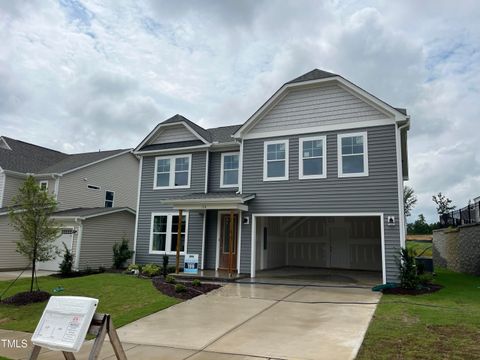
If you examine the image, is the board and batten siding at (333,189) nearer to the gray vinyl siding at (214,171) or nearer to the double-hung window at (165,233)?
the gray vinyl siding at (214,171)

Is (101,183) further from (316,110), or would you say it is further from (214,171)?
(316,110)

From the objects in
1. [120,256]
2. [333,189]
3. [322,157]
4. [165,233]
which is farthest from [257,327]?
[120,256]

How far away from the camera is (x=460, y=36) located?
13312 mm

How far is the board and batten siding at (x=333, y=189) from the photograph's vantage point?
12.3 metres

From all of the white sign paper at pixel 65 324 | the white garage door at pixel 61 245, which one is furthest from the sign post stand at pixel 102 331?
the white garage door at pixel 61 245

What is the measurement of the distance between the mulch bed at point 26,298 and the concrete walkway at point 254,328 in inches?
171

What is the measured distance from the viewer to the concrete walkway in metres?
5.88

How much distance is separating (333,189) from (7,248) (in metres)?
16.9

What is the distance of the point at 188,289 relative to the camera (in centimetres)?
1135

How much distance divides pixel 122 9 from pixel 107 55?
11.9 feet

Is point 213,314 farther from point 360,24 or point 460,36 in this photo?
point 460,36

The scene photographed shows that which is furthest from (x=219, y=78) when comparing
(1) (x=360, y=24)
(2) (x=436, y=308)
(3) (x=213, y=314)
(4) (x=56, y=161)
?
(4) (x=56, y=161)

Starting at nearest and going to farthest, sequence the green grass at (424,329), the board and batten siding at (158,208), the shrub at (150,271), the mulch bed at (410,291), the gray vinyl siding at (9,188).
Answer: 1. the green grass at (424,329)
2. the mulch bed at (410,291)
3. the shrub at (150,271)
4. the board and batten siding at (158,208)
5. the gray vinyl siding at (9,188)

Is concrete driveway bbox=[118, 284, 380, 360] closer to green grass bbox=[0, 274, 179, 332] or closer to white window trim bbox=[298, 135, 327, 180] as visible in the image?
green grass bbox=[0, 274, 179, 332]
